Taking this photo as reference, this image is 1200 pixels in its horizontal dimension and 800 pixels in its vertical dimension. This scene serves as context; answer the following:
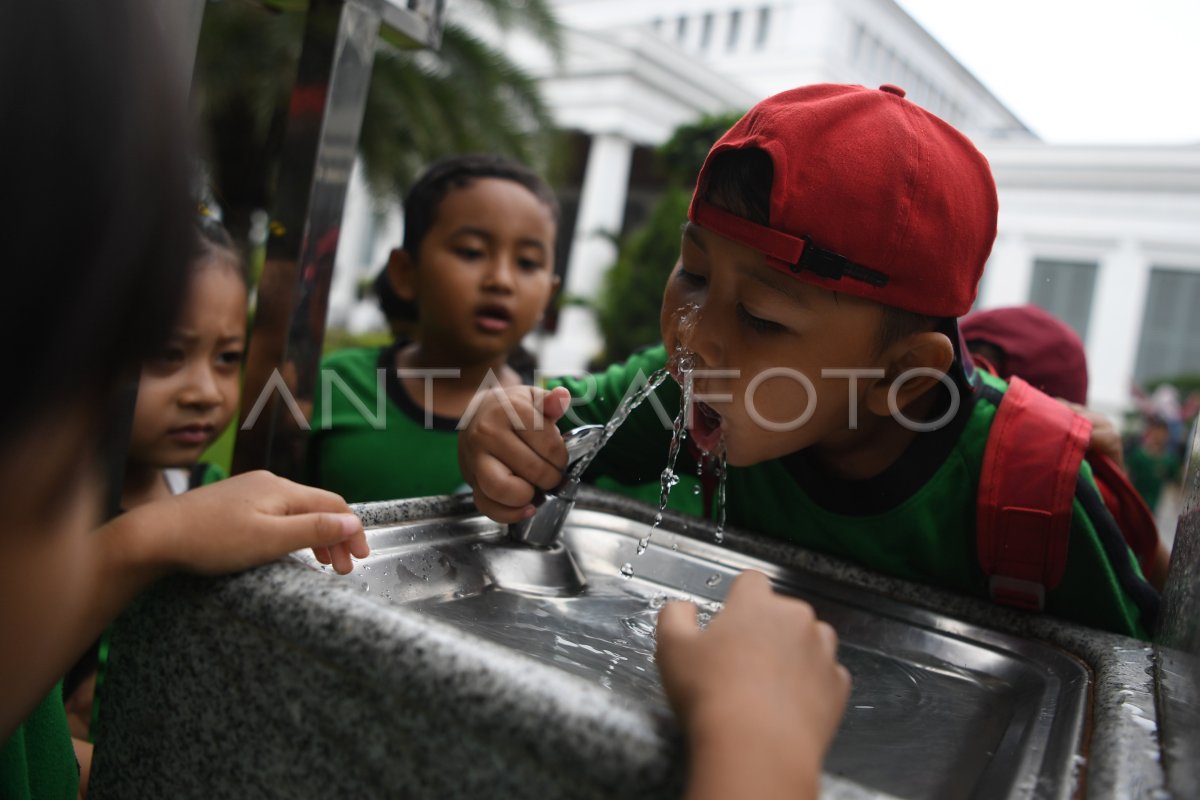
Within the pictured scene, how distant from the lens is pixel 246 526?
0.57 m

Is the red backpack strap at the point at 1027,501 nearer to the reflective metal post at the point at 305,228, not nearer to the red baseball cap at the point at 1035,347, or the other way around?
the reflective metal post at the point at 305,228

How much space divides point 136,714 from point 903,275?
70 cm

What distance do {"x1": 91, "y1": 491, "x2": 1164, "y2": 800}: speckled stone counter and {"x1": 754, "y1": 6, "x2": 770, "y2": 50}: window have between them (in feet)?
38.3

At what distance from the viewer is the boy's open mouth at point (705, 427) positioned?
943mm

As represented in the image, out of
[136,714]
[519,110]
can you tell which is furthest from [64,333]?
[519,110]

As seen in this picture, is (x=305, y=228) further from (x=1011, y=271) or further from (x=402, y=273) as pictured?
(x=1011, y=271)

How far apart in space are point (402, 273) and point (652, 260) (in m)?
3.81

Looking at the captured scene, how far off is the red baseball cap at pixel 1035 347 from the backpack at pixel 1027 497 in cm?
94

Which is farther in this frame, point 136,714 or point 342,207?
point 342,207

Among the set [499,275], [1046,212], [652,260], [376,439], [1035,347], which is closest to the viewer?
[376,439]

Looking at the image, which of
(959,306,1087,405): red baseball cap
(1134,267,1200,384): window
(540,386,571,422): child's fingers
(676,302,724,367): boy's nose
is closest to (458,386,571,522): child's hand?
(540,386,571,422): child's fingers

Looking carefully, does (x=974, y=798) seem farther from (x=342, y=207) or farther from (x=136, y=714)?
(x=342, y=207)

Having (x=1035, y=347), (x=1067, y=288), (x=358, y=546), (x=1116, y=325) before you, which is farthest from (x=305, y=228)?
(x=1116, y=325)

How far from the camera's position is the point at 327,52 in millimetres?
968
